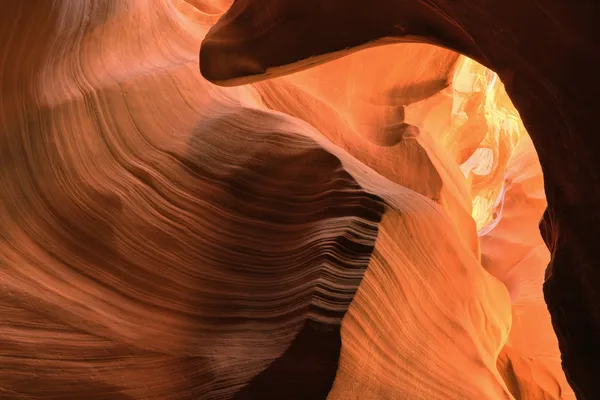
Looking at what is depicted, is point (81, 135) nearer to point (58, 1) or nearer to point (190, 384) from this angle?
point (58, 1)

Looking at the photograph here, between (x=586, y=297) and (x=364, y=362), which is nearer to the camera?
(x=586, y=297)

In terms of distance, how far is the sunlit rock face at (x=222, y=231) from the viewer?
2137mm

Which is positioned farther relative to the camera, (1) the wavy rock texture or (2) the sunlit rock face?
(2) the sunlit rock face

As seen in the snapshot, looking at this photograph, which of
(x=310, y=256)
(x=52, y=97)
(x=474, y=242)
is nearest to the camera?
(x=310, y=256)

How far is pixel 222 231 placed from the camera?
2650 mm

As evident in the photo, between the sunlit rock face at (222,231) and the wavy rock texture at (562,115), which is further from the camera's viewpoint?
the sunlit rock face at (222,231)

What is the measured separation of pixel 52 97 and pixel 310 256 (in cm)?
130

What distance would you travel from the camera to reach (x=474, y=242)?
4031 millimetres

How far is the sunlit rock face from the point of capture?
2.14 meters

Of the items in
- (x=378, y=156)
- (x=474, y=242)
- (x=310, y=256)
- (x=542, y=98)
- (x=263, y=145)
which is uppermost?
(x=542, y=98)

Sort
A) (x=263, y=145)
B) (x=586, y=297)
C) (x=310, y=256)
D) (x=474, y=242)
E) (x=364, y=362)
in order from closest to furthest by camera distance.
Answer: (x=586, y=297) < (x=364, y=362) < (x=310, y=256) < (x=263, y=145) < (x=474, y=242)

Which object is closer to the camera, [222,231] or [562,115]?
[562,115]

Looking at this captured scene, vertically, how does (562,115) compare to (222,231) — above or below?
above

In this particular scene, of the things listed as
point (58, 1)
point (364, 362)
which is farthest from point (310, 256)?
point (58, 1)
